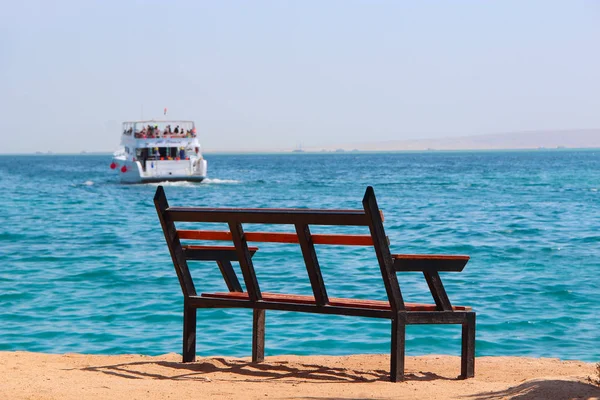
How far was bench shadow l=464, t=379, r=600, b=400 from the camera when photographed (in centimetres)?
554

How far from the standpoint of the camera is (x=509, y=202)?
3506cm

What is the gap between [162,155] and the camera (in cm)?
5319

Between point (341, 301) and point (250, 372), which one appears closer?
point (341, 301)

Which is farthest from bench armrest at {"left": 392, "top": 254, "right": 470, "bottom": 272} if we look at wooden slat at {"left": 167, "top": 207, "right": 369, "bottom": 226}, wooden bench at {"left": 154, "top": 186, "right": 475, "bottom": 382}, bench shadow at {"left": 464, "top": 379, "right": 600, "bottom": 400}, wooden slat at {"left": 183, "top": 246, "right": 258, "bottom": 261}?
wooden slat at {"left": 183, "top": 246, "right": 258, "bottom": 261}

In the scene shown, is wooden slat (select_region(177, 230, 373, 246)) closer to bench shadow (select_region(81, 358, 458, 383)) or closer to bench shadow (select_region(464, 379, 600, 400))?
bench shadow (select_region(81, 358, 458, 383))

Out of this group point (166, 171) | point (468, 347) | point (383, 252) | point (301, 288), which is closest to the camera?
point (383, 252)

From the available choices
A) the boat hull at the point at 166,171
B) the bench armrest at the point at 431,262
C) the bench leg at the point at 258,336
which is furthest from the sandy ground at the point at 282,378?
the boat hull at the point at 166,171

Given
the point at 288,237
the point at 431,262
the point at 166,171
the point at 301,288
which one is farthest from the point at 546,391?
the point at 166,171

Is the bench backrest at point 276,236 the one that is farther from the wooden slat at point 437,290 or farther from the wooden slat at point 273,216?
the wooden slat at point 437,290

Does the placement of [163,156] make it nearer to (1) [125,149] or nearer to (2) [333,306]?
(1) [125,149]

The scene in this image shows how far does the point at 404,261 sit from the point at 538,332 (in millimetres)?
4351

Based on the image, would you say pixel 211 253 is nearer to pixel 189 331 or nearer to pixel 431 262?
pixel 189 331

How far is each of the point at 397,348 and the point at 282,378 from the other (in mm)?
881

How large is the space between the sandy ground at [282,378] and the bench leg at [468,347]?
8 cm
